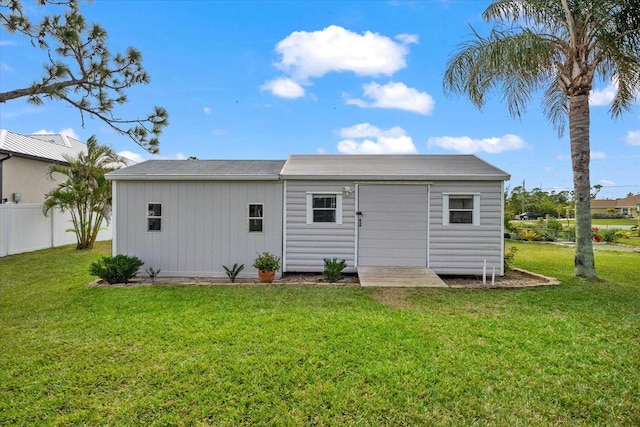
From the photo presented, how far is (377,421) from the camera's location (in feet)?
7.72

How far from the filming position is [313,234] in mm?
7480

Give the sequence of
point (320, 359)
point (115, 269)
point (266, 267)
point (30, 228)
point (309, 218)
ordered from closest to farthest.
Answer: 1. point (320, 359)
2. point (115, 269)
3. point (266, 267)
4. point (309, 218)
5. point (30, 228)

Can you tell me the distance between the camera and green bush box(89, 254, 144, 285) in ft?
21.0

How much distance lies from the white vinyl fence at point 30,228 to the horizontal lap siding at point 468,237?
12804mm

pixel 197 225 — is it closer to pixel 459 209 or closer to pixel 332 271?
pixel 332 271

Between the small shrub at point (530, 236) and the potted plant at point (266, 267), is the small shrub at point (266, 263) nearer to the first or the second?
the potted plant at point (266, 267)

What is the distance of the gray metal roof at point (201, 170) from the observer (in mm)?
7145

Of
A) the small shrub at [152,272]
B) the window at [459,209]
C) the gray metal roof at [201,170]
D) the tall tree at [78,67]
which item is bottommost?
the small shrub at [152,272]

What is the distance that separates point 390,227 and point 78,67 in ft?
20.3

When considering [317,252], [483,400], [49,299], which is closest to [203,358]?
[483,400]

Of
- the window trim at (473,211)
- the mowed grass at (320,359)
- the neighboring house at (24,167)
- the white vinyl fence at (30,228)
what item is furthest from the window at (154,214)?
the neighboring house at (24,167)

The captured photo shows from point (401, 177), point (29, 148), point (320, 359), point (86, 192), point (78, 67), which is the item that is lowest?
point (320, 359)

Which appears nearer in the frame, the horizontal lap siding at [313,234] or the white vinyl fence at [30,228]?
the horizontal lap siding at [313,234]

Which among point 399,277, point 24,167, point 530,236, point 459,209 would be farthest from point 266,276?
point 530,236
